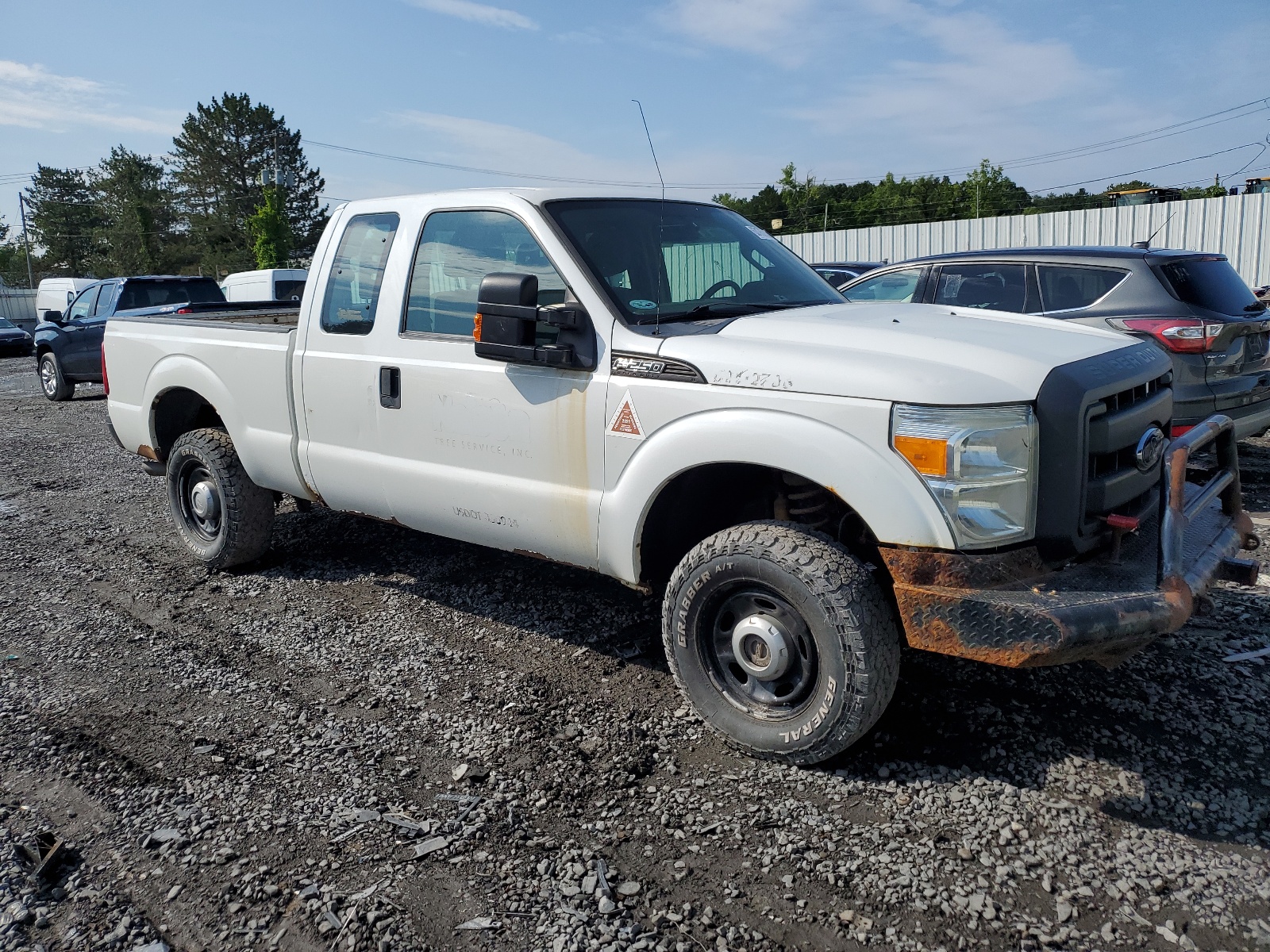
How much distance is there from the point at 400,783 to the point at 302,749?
498mm

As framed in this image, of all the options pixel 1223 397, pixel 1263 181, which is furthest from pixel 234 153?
pixel 1223 397

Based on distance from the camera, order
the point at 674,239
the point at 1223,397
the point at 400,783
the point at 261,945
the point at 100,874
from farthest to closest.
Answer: the point at 1223,397, the point at 674,239, the point at 400,783, the point at 100,874, the point at 261,945

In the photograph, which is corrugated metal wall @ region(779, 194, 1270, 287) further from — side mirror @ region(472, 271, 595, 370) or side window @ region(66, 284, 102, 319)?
side mirror @ region(472, 271, 595, 370)

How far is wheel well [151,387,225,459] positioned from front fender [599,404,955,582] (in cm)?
349

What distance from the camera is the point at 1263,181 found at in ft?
72.2

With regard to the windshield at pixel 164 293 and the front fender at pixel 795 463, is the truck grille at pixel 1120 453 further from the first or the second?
the windshield at pixel 164 293

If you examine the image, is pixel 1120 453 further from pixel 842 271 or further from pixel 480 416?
pixel 842 271

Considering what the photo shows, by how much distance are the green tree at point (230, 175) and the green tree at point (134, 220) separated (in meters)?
3.35

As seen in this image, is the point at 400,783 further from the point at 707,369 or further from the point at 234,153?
the point at 234,153

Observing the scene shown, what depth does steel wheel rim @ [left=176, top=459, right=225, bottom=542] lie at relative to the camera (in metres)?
5.67

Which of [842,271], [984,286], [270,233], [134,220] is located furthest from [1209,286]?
[134,220]

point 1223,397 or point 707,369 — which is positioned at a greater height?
point 707,369

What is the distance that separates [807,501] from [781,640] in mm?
537

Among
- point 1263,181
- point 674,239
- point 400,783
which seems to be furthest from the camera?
point 1263,181
